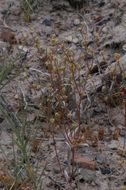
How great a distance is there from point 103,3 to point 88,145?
153 cm

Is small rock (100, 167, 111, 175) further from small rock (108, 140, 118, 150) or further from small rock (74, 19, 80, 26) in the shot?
small rock (74, 19, 80, 26)

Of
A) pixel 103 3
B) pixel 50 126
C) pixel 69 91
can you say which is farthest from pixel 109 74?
pixel 103 3

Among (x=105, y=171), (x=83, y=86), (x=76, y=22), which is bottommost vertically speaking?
(x=105, y=171)

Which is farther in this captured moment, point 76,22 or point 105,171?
point 76,22

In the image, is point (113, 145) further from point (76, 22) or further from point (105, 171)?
point (76, 22)

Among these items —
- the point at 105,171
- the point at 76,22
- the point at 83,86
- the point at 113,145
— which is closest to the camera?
the point at 105,171

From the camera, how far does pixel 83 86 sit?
2.86 meters

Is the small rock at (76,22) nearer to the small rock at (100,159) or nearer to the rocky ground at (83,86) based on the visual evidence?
the rocky ground at (83,86)

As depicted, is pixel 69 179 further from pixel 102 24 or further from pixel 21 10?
pixel 21 10

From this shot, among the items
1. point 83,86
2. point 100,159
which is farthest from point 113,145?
point 83,86

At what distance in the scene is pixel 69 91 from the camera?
9.44ft

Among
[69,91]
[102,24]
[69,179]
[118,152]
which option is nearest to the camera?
[69,179]

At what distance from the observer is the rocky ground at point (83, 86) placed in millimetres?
2506

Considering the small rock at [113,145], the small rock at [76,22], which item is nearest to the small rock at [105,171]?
the small rock at [113,145]
